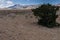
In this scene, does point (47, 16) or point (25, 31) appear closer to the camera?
point (25, 31)

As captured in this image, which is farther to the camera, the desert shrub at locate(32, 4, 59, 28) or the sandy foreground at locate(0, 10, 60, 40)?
the desert shrub at locate(32, 4, 59, 28)

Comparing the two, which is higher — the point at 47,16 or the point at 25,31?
the point at 47,16

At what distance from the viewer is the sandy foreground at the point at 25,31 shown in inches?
249

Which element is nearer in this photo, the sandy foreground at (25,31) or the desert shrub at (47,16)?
the sandy foreground at (25,31)

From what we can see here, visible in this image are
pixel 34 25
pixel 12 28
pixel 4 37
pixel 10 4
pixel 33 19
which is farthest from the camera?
pixel 10 4

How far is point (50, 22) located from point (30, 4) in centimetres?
475

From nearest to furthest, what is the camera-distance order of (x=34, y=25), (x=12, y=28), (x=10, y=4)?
(x=12, y=28), (x=34, y=25), (x=10, y=4)

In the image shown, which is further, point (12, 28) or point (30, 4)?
point (30, 4)

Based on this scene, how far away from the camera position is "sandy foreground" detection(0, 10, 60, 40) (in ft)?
20.7

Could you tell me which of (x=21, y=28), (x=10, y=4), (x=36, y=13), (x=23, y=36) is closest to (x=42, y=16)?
(x=36, y=13)

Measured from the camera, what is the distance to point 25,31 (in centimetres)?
701

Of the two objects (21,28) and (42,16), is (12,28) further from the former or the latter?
(42,16)

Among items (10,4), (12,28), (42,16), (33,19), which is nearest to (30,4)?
(10,4)

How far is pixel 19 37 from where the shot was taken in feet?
20.5
